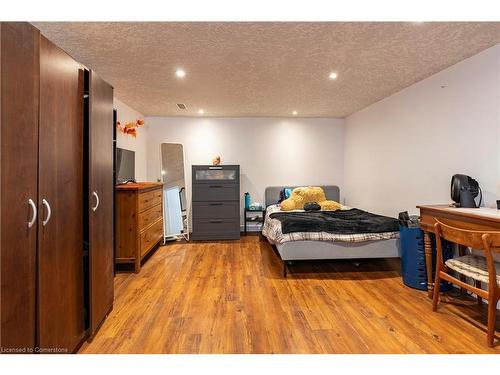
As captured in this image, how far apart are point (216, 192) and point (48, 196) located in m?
3.20

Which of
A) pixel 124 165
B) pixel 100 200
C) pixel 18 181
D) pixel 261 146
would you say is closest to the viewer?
pixel 18 181

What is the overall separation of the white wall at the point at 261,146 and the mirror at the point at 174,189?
0.15 m

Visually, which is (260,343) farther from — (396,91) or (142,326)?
(396,91)

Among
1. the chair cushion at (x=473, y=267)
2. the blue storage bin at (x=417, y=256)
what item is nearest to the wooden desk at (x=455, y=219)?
the blue storage bin at (x=417, y=256)

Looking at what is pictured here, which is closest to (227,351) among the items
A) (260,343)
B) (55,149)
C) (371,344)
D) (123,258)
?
(260,343)

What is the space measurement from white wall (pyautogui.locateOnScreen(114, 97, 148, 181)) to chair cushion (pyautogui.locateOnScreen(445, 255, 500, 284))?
411 centimetres

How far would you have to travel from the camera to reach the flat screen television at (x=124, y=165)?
3.44m

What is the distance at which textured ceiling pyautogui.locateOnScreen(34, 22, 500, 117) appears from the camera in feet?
6.43

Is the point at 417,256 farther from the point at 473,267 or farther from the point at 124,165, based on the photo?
the point at 124,165

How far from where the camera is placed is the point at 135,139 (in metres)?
4.46

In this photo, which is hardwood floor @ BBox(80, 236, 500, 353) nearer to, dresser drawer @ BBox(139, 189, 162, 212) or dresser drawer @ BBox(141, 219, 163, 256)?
dresser drawer @ BBox(141, 219, 163, 256)

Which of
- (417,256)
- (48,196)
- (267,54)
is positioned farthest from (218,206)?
(48,196)

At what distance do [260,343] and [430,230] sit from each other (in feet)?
5.75

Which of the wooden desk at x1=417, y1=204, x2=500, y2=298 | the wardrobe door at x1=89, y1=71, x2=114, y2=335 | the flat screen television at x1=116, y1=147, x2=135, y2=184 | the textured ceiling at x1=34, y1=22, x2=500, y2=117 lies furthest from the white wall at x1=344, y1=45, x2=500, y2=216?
the flat screen television at x1=116, y1=147, x2=135, y2=184
